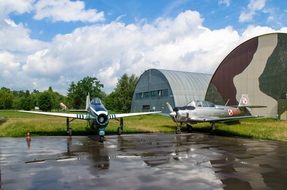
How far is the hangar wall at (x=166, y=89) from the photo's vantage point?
54000mm

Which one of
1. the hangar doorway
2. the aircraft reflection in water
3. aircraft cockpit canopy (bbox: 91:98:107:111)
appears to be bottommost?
the aircraft reflection in water

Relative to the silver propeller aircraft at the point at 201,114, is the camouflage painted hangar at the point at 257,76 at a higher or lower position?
higher

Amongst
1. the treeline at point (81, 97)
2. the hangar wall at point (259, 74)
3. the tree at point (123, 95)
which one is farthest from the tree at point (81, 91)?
the hangar wall at point (259, 74)

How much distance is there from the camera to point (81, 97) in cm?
12231

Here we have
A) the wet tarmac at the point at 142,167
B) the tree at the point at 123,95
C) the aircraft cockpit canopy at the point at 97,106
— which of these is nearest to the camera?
the wet tarmac at the point at 142,167

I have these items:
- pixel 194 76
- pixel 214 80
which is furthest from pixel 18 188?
→ pixel 194 76

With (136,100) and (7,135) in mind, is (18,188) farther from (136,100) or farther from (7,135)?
(136,100)

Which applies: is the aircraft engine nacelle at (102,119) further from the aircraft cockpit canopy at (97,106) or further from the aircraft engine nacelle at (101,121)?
the aircraft cockpit canopy at (97,106)

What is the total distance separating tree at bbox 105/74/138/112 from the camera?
266 ft

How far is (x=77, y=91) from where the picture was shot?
122062 mm

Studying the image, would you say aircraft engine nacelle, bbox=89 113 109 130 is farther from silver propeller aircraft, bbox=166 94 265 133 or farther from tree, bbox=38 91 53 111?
tree, bbox=38 91 53 111

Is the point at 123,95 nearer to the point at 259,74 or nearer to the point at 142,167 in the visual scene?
the point at 259,74

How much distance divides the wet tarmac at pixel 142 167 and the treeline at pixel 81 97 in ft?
210

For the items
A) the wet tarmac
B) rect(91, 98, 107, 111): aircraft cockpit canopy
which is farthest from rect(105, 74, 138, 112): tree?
the wet tarmac
